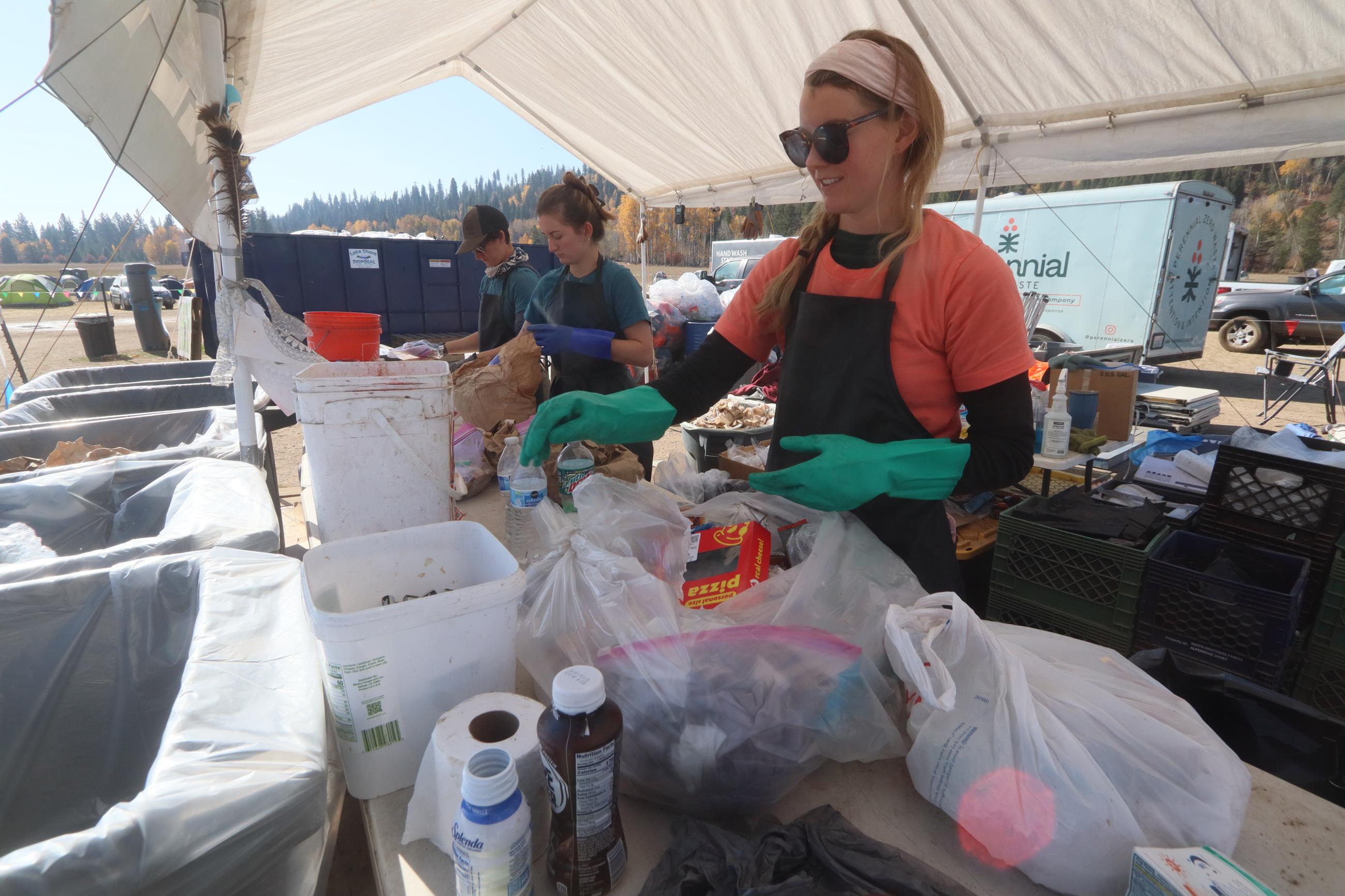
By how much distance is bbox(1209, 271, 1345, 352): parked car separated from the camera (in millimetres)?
11055

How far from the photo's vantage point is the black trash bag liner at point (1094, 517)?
2.33 m

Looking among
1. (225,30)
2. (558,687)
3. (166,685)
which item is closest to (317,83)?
(225,30)

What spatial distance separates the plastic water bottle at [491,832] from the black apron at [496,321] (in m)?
3.19

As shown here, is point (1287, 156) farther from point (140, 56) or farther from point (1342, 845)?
point (140, 56)

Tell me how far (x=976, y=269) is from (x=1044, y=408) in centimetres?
249

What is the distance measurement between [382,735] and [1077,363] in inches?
157

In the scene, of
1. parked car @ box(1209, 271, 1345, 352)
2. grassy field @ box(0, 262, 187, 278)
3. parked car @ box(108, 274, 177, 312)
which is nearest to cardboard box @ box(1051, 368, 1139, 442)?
parked car @ box(1209, 271, 1345, 352)

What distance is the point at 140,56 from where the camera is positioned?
4.58 feet

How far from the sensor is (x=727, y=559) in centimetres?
133

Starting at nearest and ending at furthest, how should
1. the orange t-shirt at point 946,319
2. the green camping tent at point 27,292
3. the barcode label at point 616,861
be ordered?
the barcode label at point 616,861
the orange t-shirt at point 946,319
the green camping tent at point 27,292

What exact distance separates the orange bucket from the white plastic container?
106 cm

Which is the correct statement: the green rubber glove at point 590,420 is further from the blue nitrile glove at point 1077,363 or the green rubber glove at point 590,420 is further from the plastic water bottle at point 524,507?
the blue nitrile glove at point 1077,363

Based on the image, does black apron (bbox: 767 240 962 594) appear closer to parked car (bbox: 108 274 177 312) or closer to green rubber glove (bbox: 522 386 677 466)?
green rubber glove (bbox: 522 386 677 466)

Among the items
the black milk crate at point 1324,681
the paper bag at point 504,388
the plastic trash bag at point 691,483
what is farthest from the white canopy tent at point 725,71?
the black milk crate at point 1324,681
